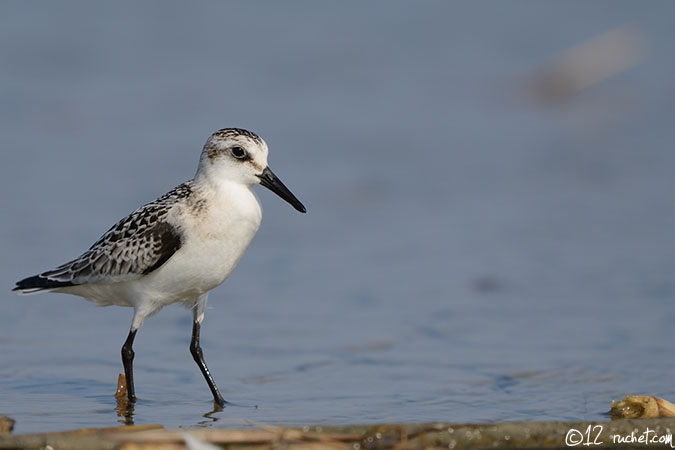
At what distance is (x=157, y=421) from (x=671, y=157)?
10.3m

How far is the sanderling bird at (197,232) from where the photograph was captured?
705cm

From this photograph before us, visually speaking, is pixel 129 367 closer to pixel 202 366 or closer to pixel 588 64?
pixel 202 366

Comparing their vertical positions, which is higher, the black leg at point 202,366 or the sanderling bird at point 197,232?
the sanderling bird at point 197,232

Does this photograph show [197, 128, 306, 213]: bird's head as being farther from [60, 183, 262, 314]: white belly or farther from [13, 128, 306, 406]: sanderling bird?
[60, 183, 262, 314]: white belly

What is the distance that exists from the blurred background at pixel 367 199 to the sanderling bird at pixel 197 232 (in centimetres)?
81

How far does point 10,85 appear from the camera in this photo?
17.3 metres

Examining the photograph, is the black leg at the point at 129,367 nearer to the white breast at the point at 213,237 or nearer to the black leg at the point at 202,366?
the black leg at the point at 202,366

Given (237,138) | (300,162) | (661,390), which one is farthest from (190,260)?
(300,162)

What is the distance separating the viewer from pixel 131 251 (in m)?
7.27

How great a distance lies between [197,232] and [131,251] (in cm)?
56

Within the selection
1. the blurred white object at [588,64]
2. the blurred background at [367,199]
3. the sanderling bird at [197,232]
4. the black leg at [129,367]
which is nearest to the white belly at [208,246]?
the sanderling bird at [197,232]

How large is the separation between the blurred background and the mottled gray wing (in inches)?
31.6

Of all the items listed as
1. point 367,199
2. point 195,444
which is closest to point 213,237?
point 195,444

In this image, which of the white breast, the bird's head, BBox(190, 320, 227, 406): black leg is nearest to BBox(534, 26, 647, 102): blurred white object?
BBox(190, 320, 227, 406): black leg
